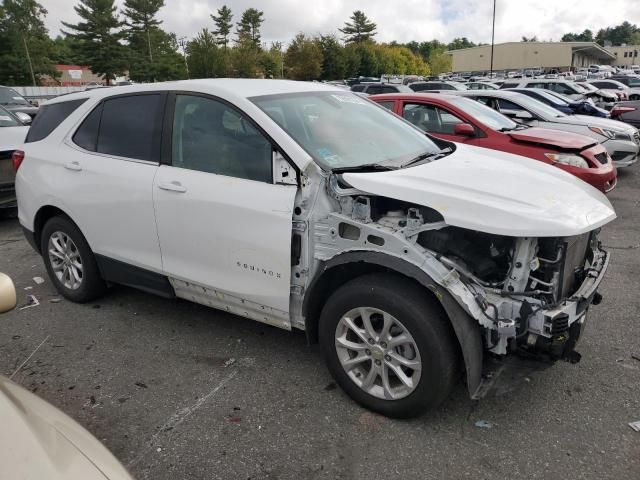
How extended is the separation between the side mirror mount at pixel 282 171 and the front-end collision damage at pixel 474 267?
0.76ft

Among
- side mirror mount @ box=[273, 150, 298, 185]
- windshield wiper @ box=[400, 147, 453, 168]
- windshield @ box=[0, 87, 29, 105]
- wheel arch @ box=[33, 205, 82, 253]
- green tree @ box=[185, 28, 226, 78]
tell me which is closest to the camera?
side mirror mount @ box=[273, 150, 298, 185]

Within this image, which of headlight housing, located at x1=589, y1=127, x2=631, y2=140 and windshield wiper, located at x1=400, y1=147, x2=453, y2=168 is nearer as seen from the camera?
windshield wiper, located at x1=400, y1=147, x2=453, y2=168

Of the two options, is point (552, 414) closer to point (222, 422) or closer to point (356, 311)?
point (356, 311)

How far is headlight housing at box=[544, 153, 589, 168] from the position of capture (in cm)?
657

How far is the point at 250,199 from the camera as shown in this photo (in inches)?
120

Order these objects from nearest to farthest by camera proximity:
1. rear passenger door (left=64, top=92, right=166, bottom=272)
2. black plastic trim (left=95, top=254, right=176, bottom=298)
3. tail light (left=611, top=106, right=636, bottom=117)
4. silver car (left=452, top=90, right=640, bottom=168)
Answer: rear passenger door (left=64, top=92, right=166, bottom=272), black plastic trim (left=95, top=254, right=176, bottom=298), silver car (left=452, top=90, right=640, bottom=168), tail light (left=611, top=106, right=636, bottom=117)

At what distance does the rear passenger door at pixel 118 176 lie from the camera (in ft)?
11.8

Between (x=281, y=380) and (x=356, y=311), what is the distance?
0.80 metres

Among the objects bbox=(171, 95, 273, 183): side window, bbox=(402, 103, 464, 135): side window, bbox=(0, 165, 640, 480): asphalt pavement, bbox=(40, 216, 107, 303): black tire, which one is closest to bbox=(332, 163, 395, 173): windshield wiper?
bbox=(171, 95, 273, 183): side window

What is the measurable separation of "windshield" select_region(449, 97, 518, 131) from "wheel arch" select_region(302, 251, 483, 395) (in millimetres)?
4838

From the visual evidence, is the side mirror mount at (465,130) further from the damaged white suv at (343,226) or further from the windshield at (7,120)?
the windshield at (7,120)

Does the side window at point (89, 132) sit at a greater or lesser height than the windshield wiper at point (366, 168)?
greater

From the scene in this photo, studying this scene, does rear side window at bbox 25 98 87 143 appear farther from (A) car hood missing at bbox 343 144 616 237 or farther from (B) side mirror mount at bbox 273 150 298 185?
(A) car hood missing at bbox 343 144 616 237

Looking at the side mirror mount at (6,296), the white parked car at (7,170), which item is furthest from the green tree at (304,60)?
the side mirror mount at (6,296)
